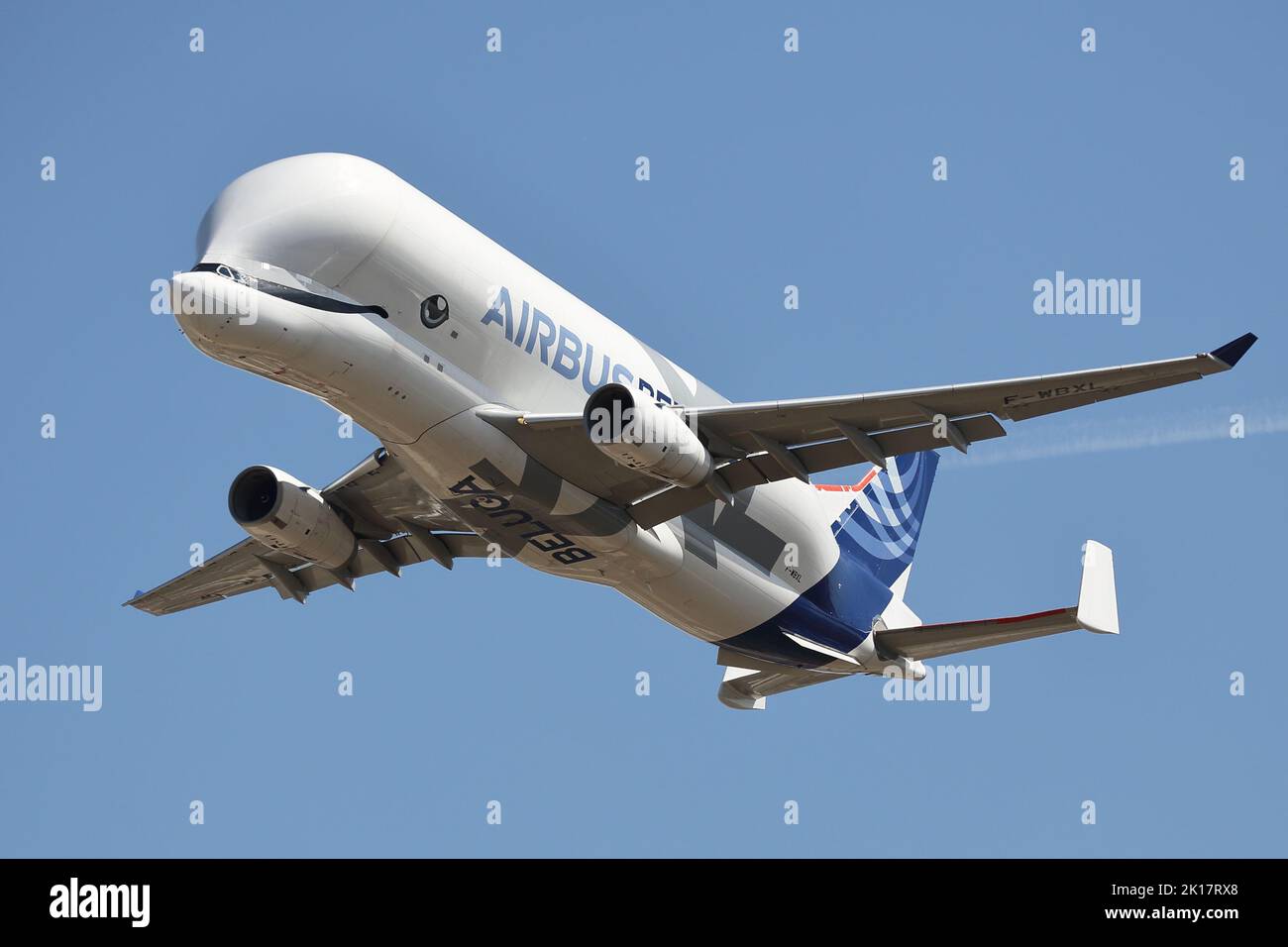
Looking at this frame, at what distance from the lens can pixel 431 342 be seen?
103ft

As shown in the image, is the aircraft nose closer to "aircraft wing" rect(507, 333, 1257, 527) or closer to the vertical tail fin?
"aircraft wing" rect(507, 333, 1257, 527)

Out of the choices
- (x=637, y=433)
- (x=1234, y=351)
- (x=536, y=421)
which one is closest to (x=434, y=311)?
(x=536, y=421)

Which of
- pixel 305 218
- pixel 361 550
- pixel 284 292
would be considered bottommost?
pixel 361 550

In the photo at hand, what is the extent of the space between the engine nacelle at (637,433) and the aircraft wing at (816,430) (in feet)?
3.33

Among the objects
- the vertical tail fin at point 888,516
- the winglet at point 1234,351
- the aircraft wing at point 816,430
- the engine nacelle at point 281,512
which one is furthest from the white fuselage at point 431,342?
the winglet at point 1234,351

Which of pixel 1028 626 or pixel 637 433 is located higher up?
pixel 637 433

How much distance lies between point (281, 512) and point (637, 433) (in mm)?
9864

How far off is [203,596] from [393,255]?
13728 mm

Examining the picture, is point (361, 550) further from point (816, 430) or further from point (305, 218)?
point (816, 430)

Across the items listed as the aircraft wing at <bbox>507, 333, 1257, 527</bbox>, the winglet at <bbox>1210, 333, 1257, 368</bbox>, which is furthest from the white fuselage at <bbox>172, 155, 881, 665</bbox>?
the winglet at <bbox>1210, 333, 1257, 368</bbox>

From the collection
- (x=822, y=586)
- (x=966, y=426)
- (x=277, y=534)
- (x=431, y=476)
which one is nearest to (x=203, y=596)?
(x=277, y=534)

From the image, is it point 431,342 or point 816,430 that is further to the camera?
point 816,430

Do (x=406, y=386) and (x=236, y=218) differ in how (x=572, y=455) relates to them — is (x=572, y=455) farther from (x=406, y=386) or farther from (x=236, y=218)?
(x=236, y=218)

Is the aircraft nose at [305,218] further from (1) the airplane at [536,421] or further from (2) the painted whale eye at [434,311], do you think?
(2) the painted whale eye at [434,311]
